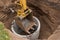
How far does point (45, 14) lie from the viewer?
543 cm

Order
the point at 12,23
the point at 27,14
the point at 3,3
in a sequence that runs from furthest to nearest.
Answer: the point at 3,3 → the point at 12,23 → the point at 27,14

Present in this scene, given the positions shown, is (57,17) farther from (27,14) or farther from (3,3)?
(3,3)

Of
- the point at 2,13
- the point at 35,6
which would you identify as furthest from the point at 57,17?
the point at 2,13

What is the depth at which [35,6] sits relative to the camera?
5.52 m

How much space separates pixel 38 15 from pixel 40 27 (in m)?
0.33

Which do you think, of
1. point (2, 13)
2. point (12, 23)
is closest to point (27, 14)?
point (12, 23)

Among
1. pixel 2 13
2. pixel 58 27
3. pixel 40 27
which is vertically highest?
pixel 2 13

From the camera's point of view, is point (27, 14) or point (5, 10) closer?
point (27, 14)

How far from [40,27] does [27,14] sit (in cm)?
84

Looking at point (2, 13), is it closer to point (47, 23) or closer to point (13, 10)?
point (13, 10)

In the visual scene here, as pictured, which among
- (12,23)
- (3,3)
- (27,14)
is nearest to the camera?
(27,14)

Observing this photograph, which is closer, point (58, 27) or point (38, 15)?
point (58, 27)

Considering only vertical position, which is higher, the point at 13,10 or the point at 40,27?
the point at 13,10

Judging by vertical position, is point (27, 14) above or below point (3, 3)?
below
